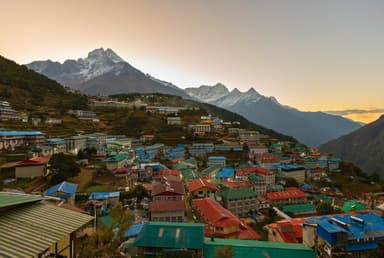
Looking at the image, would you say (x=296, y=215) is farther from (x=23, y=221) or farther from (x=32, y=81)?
(x=32, y=81)

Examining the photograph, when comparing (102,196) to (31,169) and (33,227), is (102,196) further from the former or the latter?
(33,227)

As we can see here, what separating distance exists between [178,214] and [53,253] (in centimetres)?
1548

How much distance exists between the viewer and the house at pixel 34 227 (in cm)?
394

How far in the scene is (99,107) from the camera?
76.7 m

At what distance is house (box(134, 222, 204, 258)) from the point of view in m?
13.1

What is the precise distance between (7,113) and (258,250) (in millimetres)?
49952

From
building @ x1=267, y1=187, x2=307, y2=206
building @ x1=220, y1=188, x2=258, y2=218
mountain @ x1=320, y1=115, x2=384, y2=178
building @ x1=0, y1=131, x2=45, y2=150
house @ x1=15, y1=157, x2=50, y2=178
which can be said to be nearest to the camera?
house @ x1=15, y1=157, x2=50, y2=178

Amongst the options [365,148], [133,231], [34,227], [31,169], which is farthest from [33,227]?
[365,148]

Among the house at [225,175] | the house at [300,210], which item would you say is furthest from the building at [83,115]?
the house at [300,210]

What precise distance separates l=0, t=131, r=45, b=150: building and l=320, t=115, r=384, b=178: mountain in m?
86.6

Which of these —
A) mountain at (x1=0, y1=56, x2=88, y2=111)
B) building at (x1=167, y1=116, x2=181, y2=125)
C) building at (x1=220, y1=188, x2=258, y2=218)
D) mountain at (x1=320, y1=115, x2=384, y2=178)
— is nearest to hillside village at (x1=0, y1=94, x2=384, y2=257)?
building at (x1=220, y1=188, x2=258, y2=218)

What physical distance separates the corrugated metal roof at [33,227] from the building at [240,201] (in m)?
22.1

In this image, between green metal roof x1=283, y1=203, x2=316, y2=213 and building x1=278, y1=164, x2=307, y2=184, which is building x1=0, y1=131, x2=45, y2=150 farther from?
building x1=278, y1=164, x2=307, y2=184

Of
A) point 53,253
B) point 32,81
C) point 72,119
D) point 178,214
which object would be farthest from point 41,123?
point 53,253
